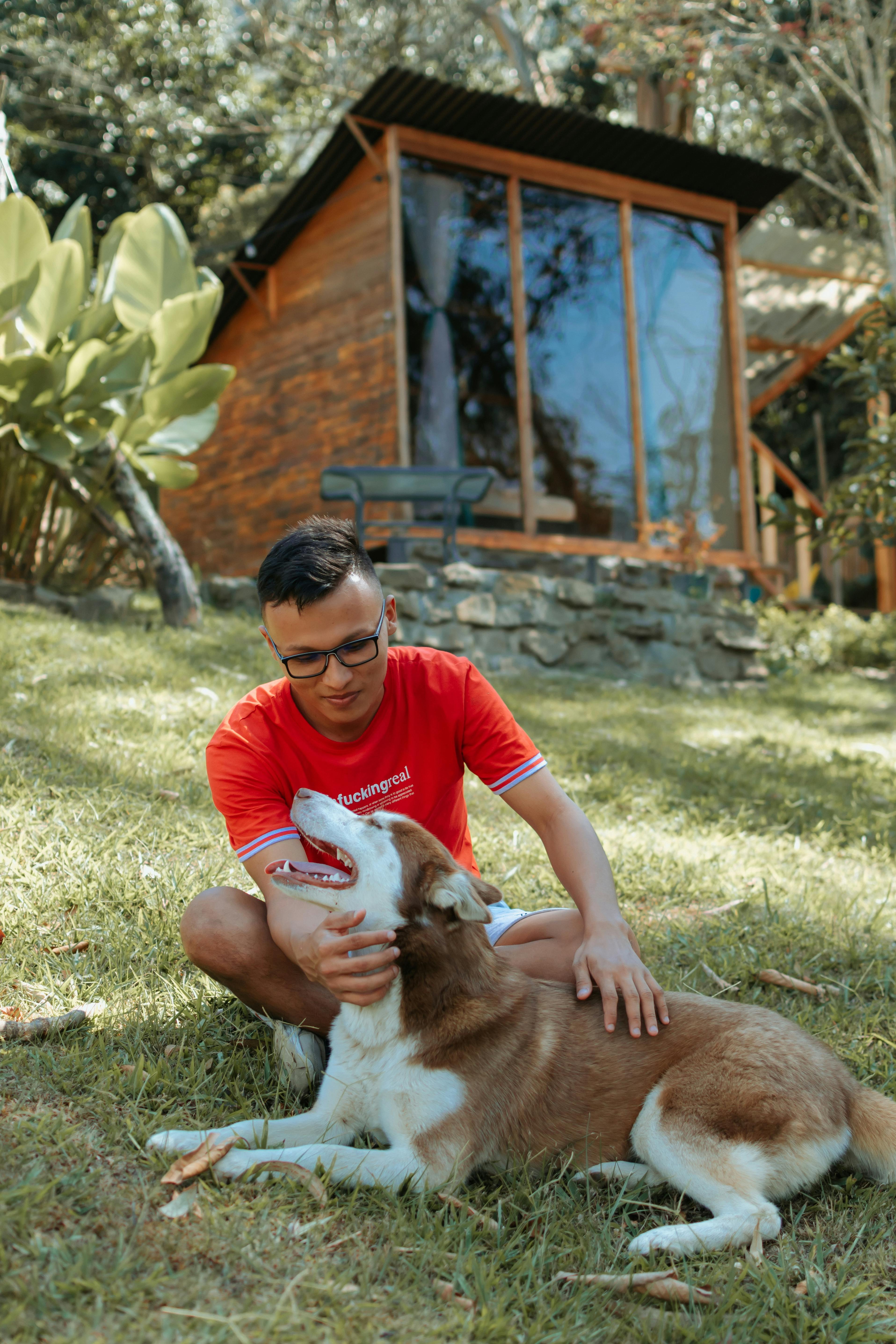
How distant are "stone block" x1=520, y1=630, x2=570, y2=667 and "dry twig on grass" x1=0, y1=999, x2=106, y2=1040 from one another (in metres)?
7.06

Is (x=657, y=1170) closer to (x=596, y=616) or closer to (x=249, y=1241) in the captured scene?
(x=249, y=1241)

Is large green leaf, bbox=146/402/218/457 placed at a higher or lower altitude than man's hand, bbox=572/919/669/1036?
higher

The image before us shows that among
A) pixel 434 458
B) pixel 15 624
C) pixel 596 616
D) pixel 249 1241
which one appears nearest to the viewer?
pixel 249 1241

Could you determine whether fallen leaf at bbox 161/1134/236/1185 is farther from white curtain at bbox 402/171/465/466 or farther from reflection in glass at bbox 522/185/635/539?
reflection in glass at bbox 522/185/635/539

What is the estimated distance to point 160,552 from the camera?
812 cm

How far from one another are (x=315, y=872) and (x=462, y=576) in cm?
683

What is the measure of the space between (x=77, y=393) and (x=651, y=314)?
290 inches

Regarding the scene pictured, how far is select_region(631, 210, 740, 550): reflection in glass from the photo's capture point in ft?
40.1

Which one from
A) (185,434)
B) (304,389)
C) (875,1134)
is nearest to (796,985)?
(875,1134)

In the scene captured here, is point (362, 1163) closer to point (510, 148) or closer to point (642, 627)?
point (642, 627)

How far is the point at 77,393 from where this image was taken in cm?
764

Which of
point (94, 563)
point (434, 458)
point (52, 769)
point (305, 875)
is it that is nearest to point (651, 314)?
point (434, 458)

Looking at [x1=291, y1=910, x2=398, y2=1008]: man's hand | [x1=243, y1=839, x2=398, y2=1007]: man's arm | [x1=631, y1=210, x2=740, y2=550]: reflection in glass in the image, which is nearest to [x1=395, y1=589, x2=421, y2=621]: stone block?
[x1=631, y1=210, x2=740, y2=550]: reflection in glass

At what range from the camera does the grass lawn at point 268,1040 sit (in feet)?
6.48
